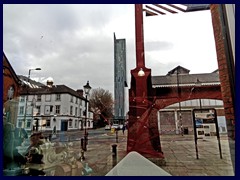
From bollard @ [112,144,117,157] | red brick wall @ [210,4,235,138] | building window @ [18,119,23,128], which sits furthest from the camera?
bollard @ [112,144,117,157]

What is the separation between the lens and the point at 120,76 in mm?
1416

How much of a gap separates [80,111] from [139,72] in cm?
65

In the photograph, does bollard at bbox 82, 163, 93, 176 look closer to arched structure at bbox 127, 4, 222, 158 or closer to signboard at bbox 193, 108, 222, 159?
arched structure at bbox 127, 4, 222, 158

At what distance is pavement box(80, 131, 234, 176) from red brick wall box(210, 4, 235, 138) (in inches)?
6.1

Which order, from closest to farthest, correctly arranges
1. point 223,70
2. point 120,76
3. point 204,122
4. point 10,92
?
1. point 223,70
2. point 10,92
3. point 120,76
4. point 204,122

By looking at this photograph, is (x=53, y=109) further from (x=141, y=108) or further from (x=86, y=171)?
(x=141, y=108)

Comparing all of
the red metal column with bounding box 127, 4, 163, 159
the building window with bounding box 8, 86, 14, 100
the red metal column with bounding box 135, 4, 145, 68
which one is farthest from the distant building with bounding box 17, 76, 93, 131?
the red metal column with bounding box 135, 4, 145, 68

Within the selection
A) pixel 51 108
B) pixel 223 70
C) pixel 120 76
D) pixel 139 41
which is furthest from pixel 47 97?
pixel 223 70

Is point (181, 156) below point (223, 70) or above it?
below

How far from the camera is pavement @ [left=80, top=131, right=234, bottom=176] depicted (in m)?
1.03

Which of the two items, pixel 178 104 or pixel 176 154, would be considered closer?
pixel 176 154

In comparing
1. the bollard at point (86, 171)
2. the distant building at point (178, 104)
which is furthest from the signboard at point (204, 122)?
the bollard at point (86, 171)

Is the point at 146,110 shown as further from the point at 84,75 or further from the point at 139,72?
the point at 84,75

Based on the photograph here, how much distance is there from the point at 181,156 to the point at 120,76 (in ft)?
3.00
